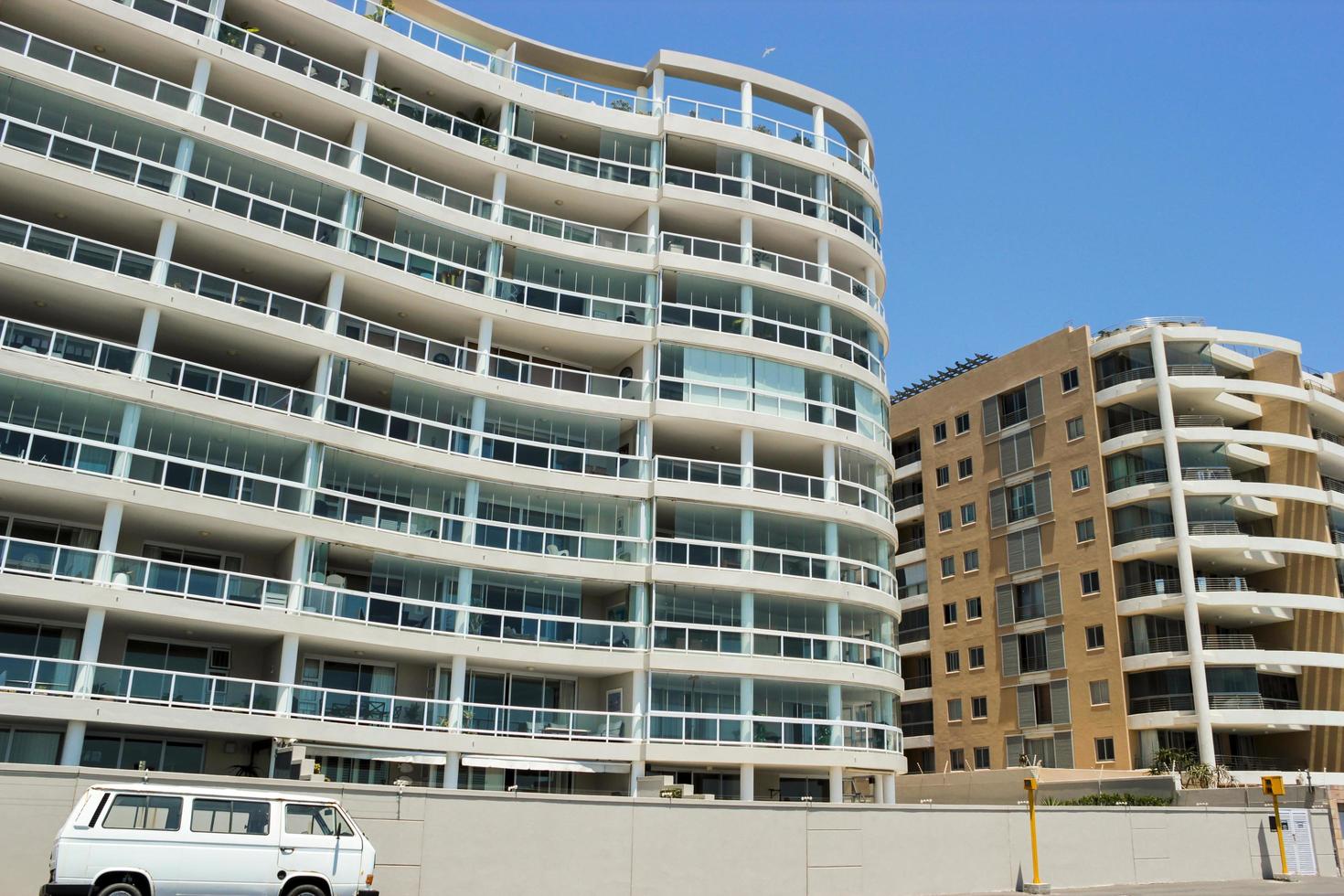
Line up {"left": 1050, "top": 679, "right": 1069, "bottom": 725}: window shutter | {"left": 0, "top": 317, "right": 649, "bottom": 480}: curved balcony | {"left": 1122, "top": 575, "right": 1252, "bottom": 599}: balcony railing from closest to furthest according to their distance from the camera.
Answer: {"left": 0, "top": 317, "right": 649, "bottom": 480}: curved balcony < {"left": 1122, "top": 575, "right": 1252, "bottom": 599}: balcony railing < {"left": 1050, "top": 679, "right": 1069, "bottom": 725}: window shutter

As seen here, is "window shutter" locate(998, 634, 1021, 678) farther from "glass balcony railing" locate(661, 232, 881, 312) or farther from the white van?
the white van

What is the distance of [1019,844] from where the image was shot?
1326 inches

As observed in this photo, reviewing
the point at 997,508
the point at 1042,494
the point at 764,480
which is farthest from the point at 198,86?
the point at 997,508

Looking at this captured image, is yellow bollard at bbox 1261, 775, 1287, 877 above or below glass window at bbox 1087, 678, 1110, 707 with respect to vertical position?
below

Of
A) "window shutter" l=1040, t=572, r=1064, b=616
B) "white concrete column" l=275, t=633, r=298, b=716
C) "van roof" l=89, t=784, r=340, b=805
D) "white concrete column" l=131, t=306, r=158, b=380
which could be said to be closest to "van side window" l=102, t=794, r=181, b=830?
"van roof" l=89, t=784, r=340, b=805

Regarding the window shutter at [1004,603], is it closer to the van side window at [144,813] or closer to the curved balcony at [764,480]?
the curved balcony at [764,480]

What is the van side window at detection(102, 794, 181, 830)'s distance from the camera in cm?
1958

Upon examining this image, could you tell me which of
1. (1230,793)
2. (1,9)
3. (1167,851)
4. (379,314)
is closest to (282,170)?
(379,314)

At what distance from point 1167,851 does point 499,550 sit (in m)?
24.0

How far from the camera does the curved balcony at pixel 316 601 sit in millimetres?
30531

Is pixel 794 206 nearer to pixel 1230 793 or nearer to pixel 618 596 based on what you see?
pixel 618 596

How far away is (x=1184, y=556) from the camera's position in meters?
56.2

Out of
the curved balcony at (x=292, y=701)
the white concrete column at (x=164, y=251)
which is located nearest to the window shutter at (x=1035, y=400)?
the curved balcony at (x=292, y=701)

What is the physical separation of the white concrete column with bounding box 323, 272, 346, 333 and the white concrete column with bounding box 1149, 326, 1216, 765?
42.2 m
